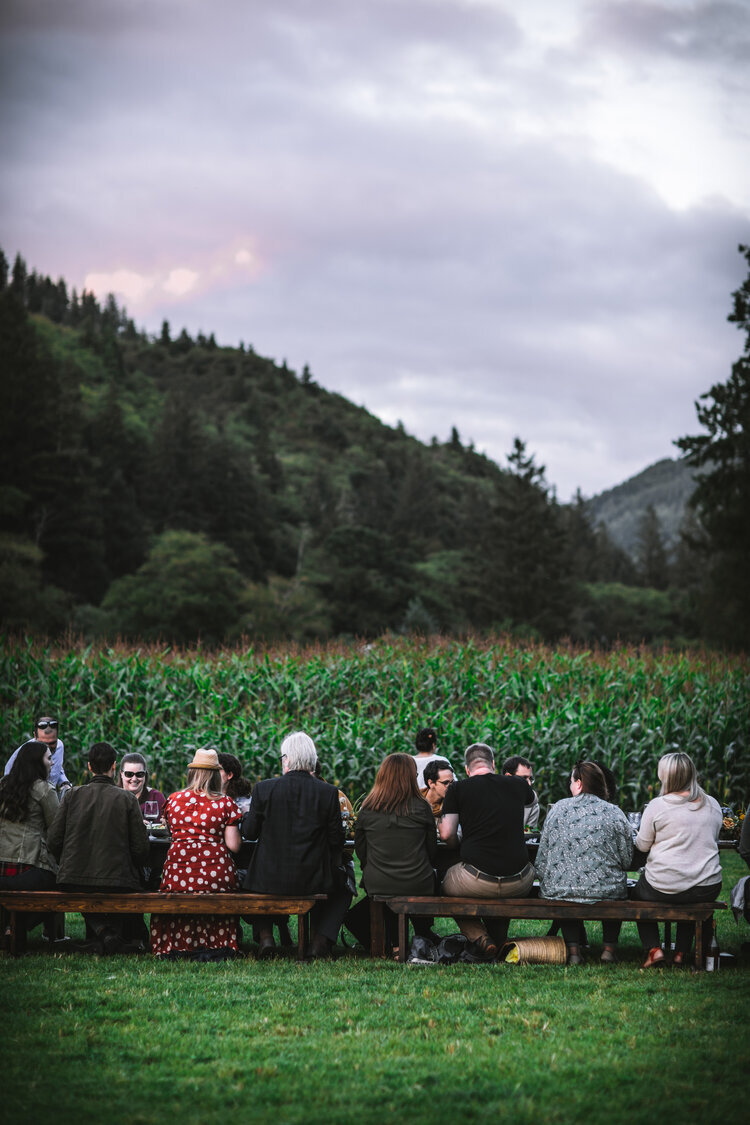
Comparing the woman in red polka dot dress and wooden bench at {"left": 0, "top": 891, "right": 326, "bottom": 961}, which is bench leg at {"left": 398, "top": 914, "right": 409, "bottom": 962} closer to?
wooden bench at {"left": 0, "top": 891, "right": 326, "bottom": 961}

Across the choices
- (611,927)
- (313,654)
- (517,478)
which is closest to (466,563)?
(517,478)

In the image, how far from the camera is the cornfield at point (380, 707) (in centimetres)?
1462

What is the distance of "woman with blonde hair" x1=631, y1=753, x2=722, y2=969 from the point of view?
23.6 ft

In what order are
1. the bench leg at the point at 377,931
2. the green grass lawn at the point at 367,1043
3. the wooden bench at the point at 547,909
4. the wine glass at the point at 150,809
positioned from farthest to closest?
the wine glass at the point at 150,809
the bench leg at the point at 377,931
the wooden bench at the point at 547,909
the green grass lawn at the point at 367,1043

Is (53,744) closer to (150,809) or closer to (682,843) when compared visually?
(150,809)

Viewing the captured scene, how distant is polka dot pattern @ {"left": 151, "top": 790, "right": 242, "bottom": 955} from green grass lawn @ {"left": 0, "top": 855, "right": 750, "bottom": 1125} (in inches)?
13.6

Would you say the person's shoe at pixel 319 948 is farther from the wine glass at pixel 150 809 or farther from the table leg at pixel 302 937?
the wine glass at pixel 150 809

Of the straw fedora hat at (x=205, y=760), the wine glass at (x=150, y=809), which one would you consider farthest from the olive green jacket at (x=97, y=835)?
the wine glass at (x=150, y=809)

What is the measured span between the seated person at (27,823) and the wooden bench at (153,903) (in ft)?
0.80

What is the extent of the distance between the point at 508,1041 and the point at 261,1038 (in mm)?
1206

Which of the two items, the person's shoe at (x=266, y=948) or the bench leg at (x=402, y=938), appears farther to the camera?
the person's shoe at (x=266, y=948)

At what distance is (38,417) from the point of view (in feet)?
201

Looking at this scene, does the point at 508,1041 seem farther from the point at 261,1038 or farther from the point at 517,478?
the point at 517,478

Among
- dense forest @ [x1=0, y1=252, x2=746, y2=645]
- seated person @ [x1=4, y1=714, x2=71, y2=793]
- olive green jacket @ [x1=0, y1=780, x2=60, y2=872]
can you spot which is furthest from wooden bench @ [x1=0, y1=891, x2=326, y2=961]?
dense forest @ [x1=0, y1=252, x2=746, y2=645]
